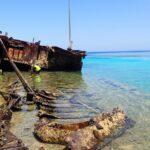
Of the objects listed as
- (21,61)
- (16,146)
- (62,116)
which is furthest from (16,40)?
(16,146)

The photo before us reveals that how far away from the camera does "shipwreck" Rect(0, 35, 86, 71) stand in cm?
2686

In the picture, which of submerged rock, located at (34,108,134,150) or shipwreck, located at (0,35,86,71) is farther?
shipwreck, located at (0,35,86,71)

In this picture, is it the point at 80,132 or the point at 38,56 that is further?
the point at 38,56

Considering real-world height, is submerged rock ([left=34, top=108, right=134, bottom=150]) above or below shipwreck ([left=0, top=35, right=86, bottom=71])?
below

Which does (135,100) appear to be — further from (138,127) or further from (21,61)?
(21,61)

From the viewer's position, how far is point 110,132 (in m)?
8.41

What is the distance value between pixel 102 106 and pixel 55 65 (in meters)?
17.1

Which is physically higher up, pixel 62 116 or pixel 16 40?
pixel 16 40

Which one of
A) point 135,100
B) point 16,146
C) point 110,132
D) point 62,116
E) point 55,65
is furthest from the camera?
point 55,65

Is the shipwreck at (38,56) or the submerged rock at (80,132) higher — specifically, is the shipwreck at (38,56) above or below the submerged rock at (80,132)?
above

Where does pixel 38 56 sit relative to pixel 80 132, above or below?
above

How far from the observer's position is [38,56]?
93.2ft

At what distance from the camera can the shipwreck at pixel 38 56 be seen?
26859 mm

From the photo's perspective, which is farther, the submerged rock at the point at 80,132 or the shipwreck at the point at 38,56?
the shipwreck at the point at 38,56
